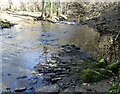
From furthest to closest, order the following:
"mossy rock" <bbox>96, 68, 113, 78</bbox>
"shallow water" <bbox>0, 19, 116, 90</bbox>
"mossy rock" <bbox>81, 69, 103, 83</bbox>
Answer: "shallow water" <bbox>0, 19, 116, 90</bbox> → "mossy rock" <bbox>96, 68, 113, 78</bbox> → "mossy rock" <bbox>81, 69, 103, 83</bbox>

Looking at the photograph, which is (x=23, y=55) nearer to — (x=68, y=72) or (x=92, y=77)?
(x=68, y=72)

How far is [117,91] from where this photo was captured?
9.72 metres

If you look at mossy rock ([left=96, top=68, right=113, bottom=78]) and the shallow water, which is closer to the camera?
mossy rock ([left=96, top=68, right=113, bottom=78])

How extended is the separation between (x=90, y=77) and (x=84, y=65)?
14.9 ft

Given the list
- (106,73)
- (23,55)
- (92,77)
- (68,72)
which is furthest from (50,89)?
(23,55)

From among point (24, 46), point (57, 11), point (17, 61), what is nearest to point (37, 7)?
point (57, 11)

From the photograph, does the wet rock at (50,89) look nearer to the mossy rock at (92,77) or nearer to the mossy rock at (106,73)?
the mossy rock at (92,77)

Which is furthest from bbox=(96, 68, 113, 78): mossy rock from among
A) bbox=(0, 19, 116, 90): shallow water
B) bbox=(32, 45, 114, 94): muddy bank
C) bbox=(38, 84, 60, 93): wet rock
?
bbox=(0, 19, 116, 90): shallow water

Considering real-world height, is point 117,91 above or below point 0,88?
above

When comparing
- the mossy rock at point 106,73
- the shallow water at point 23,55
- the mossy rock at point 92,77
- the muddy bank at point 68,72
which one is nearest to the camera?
the muddy bank at point 68,72

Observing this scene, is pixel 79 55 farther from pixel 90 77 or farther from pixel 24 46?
pixel 90 77

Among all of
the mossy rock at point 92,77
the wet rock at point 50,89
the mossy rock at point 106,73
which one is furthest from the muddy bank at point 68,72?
the mossy rock at point 106,73

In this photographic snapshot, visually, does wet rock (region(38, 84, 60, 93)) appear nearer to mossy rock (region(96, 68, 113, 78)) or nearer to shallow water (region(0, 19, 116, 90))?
shallow water (region(0, 19, 116, 90))

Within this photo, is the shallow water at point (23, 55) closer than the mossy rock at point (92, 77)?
No
